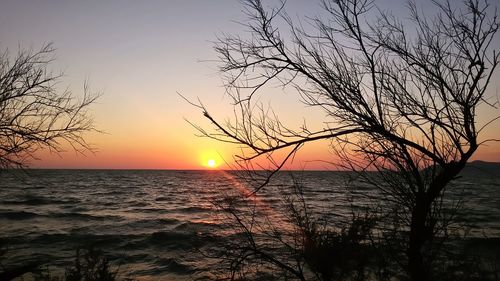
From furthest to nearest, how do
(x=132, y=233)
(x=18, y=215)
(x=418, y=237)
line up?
1. (x=18, y=215)
2. (x=132, y=233)
3. (x=418, y=237)

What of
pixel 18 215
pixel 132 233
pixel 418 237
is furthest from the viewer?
pixel 18 215

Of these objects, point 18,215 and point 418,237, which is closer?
point 418,237

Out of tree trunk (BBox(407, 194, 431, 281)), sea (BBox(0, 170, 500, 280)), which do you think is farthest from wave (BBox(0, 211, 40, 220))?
tree trunk (BBox(407, 194, 431, 281))

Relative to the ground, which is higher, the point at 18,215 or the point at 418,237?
the point at 418,237

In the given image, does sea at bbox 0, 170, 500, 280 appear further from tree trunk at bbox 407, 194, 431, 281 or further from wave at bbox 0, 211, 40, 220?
tree trunk at bbox 407, 194, 431, 281

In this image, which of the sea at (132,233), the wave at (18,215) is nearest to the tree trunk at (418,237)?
the sea at (132,233)

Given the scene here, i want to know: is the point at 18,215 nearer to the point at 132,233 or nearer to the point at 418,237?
the point at 132,233

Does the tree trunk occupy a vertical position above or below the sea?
above

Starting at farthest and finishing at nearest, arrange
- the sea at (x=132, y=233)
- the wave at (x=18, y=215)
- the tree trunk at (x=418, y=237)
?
1. the wave at (x=18, y=215)
2. the sea at (x=132, y=233)
3. the tree trunk at (x=418, y=237)

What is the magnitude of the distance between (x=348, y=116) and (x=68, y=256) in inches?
531

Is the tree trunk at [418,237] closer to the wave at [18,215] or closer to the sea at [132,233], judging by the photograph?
the sea at [132,233]

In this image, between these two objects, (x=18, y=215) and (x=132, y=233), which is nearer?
(x=132, y=233)

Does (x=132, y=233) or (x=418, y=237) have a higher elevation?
(x=418, y=237)

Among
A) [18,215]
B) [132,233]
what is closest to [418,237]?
[132,233]
